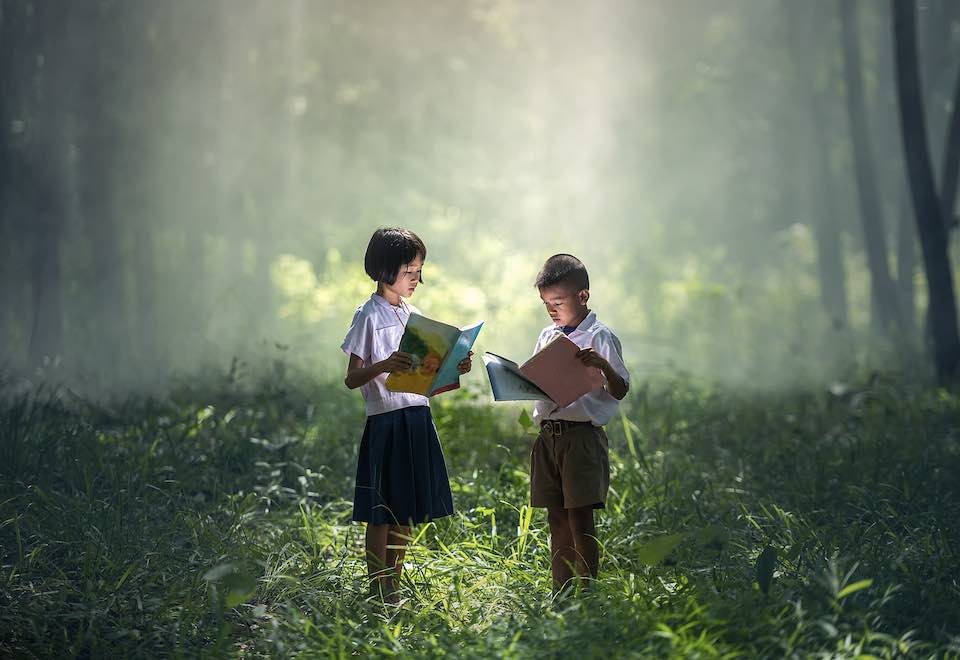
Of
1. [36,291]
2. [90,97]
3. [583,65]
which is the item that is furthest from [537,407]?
[583,65]

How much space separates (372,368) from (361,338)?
0.17m

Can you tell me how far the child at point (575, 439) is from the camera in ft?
12.7

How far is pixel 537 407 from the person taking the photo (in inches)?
157

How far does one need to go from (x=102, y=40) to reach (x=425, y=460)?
6638mm

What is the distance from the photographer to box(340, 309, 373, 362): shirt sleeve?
4.02 m

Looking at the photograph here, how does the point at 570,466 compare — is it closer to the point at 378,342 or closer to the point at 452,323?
the point at 378,342

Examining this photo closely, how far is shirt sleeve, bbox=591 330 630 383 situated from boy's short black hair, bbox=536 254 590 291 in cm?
20

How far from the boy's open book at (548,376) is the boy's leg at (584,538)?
0.47 meters

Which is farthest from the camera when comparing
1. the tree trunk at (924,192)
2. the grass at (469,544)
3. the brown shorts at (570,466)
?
the tree trunk at (924,192)

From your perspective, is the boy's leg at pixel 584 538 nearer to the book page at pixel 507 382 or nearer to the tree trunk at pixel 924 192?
the book page at pixel 507 382

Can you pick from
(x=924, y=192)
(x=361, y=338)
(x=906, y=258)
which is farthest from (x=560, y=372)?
(x=906, y=258)

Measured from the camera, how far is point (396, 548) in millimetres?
4094

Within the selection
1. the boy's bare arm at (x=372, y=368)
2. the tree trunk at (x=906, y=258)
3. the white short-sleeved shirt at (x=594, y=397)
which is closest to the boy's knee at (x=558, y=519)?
the white short-sleeved shirt at (x=594, y=397)

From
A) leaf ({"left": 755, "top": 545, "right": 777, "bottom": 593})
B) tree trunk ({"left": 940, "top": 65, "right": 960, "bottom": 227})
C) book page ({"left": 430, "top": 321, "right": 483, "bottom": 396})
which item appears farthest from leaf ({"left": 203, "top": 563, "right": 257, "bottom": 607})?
tree trunk ({"left": 940, "top": 65, "right": 960, "bottom": 227})
